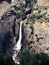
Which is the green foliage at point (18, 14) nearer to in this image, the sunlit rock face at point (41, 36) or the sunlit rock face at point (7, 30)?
the sunlit rock face at point (7, 30)

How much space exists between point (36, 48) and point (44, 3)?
17.0 meters

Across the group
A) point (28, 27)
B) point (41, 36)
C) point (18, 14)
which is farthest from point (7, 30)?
point (41, 36)

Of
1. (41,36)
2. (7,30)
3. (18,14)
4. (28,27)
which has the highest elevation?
(18,14)

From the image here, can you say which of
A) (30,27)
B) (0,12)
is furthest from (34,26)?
(0,12)

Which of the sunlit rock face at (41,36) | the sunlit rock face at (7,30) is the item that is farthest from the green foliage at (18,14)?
the sunlit rock face at (41,36)

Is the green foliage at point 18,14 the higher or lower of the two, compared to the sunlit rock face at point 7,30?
higher

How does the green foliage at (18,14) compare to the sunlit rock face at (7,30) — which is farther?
the green foliage at (18,14)

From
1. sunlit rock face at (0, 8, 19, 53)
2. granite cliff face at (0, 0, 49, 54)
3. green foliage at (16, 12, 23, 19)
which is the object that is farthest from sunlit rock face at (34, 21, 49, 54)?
green foliage at (16, 12, 23, 19)

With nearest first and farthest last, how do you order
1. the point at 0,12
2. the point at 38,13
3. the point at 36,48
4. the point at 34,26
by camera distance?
the point at 36,48 → the point at 34,26 → the point at 38,13 → the point at 0,12

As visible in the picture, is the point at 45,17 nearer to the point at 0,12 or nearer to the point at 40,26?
Answer: the point at 40,26

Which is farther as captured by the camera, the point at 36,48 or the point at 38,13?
the point at 38,13

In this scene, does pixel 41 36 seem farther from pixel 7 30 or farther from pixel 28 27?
pixel 7 30

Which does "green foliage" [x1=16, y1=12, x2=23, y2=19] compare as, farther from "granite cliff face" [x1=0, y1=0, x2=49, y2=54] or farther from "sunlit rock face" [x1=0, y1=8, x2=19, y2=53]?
"sunlit rock face" [x1=0, y1=8, x2=19, y2=53]

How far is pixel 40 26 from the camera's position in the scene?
72.0 m
